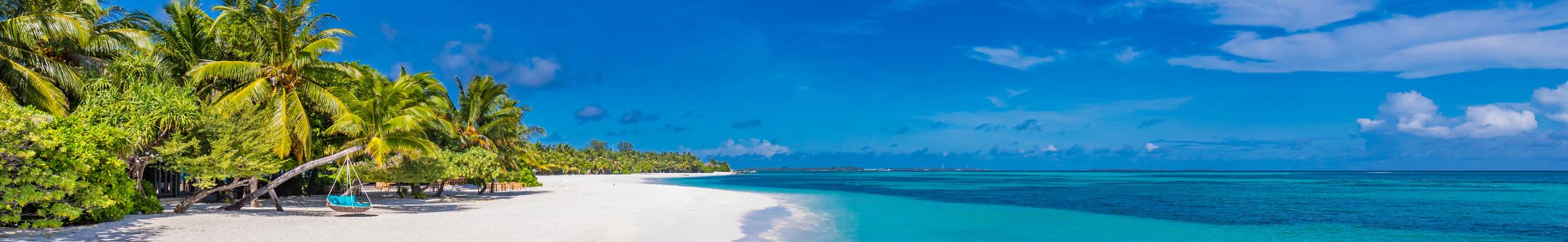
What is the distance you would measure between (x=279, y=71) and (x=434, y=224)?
6.23 m

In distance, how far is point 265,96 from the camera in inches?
802

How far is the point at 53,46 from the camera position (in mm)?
18969

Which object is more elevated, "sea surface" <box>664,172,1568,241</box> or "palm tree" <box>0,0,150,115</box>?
"palm tree" <box>0,0,150,115</box>

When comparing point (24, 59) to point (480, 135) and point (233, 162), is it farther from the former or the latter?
point (480, 135)

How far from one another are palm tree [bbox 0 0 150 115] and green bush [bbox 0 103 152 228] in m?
2.51

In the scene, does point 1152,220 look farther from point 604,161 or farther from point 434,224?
point 604,161

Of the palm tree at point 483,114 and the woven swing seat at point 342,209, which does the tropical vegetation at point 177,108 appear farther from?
the palm tree at point 483,114

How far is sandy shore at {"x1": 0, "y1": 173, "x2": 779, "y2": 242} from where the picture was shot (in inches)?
Result: 583

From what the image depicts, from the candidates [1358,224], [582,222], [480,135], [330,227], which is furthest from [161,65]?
[1358,224]

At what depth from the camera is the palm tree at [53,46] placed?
1656 centimetres

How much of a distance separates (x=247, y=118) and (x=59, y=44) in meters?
4.22

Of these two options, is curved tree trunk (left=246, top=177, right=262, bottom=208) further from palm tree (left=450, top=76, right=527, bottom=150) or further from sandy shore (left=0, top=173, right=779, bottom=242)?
→ palm tree (left=450, top=76, right=527, bottom=150)

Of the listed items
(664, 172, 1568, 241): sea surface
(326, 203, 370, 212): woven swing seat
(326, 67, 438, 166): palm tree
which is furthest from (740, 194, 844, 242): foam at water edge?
(326, 203, 370, 212): woven swing seat

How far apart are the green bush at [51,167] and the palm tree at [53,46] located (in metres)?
2.51
